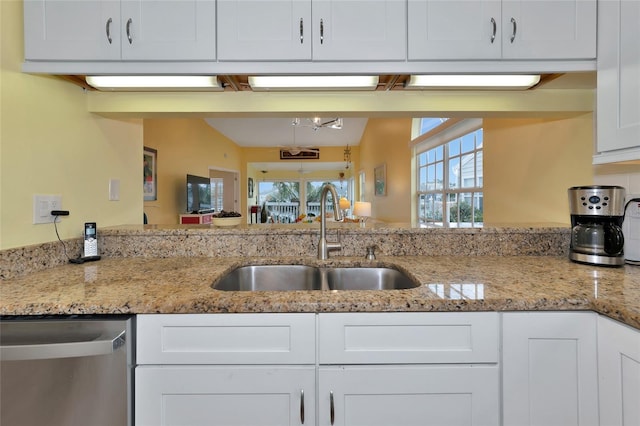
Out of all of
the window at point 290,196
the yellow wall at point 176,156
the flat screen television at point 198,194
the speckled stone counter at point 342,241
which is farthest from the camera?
the window at point 290,196

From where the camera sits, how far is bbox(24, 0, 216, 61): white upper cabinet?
47.4 inches

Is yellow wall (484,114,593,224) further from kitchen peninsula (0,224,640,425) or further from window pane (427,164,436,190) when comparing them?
window pane (427,164,436,190)

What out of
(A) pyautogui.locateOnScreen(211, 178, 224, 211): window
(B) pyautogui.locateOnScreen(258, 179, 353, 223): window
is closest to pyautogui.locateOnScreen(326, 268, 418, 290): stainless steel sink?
(A) pyautogui.locateOnScreen(211, 178, 224, 211): window

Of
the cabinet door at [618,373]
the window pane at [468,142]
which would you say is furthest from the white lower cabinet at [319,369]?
the window pane at [468,142]

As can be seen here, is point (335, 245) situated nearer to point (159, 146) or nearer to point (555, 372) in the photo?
point (555, 372)

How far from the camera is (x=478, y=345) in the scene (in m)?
0.89

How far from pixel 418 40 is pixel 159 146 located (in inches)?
158

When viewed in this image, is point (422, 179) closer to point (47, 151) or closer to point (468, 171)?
point (468, 171)

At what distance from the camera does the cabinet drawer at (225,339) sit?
882mm

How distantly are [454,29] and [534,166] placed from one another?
119cm

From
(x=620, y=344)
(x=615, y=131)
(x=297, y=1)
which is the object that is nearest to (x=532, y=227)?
(x=615, y=131)

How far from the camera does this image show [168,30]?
1216 mm

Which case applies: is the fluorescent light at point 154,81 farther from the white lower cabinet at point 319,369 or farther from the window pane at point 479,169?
the window pane at point 479,169

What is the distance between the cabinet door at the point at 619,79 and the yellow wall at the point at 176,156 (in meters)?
4.26
